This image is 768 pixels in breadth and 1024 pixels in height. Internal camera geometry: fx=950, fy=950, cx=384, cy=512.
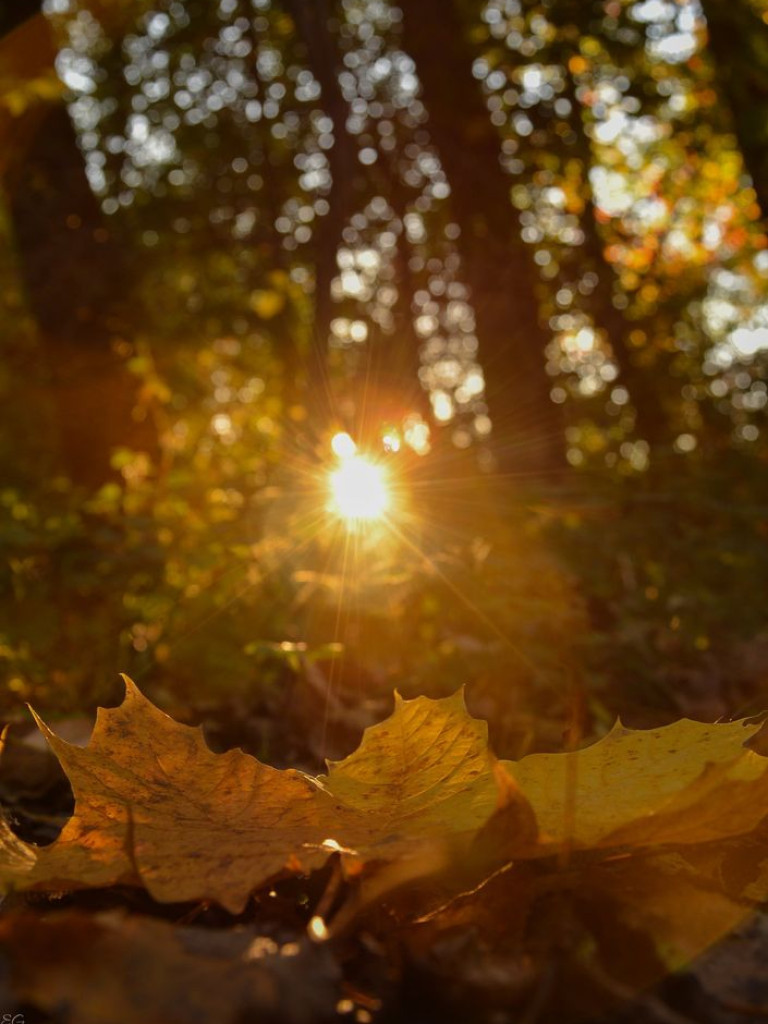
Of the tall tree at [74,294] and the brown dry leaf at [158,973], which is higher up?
the brown dry leaf at [158,973]

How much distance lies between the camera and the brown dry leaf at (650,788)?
35.6 inches

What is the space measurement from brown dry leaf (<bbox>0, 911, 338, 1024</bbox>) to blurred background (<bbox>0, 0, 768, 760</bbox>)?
45cm

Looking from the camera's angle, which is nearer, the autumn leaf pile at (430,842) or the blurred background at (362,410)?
the autumn leaf pile at (430,842)

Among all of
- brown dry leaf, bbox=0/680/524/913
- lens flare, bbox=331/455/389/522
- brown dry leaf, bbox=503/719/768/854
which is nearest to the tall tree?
lens flare, bbox=331/455/389/522

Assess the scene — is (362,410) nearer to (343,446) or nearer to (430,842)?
(343,446)

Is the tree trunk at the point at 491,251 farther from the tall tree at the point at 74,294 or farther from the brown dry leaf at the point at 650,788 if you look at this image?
the brown dry leaf at the point at 650,788

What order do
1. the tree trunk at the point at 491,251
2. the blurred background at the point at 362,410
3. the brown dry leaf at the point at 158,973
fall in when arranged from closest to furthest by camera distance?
the brown dry leaf at the point at 158,973 → the blurred background at the point at 362,410 → the tree trunk at the point at 491,251

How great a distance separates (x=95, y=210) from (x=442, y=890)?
5.48m

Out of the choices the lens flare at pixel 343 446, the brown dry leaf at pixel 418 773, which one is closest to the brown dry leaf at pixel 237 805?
the brown dry leaf at pixel 418 773

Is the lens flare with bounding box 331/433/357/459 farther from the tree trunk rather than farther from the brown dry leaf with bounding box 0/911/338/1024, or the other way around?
the brown dry leaf with bounding box 0/911/338/1024

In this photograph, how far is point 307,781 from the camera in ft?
3.53

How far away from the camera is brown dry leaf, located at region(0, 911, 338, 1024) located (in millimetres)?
645

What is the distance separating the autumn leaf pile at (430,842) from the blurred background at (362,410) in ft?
0.47

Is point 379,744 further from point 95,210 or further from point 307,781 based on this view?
point 95,210
